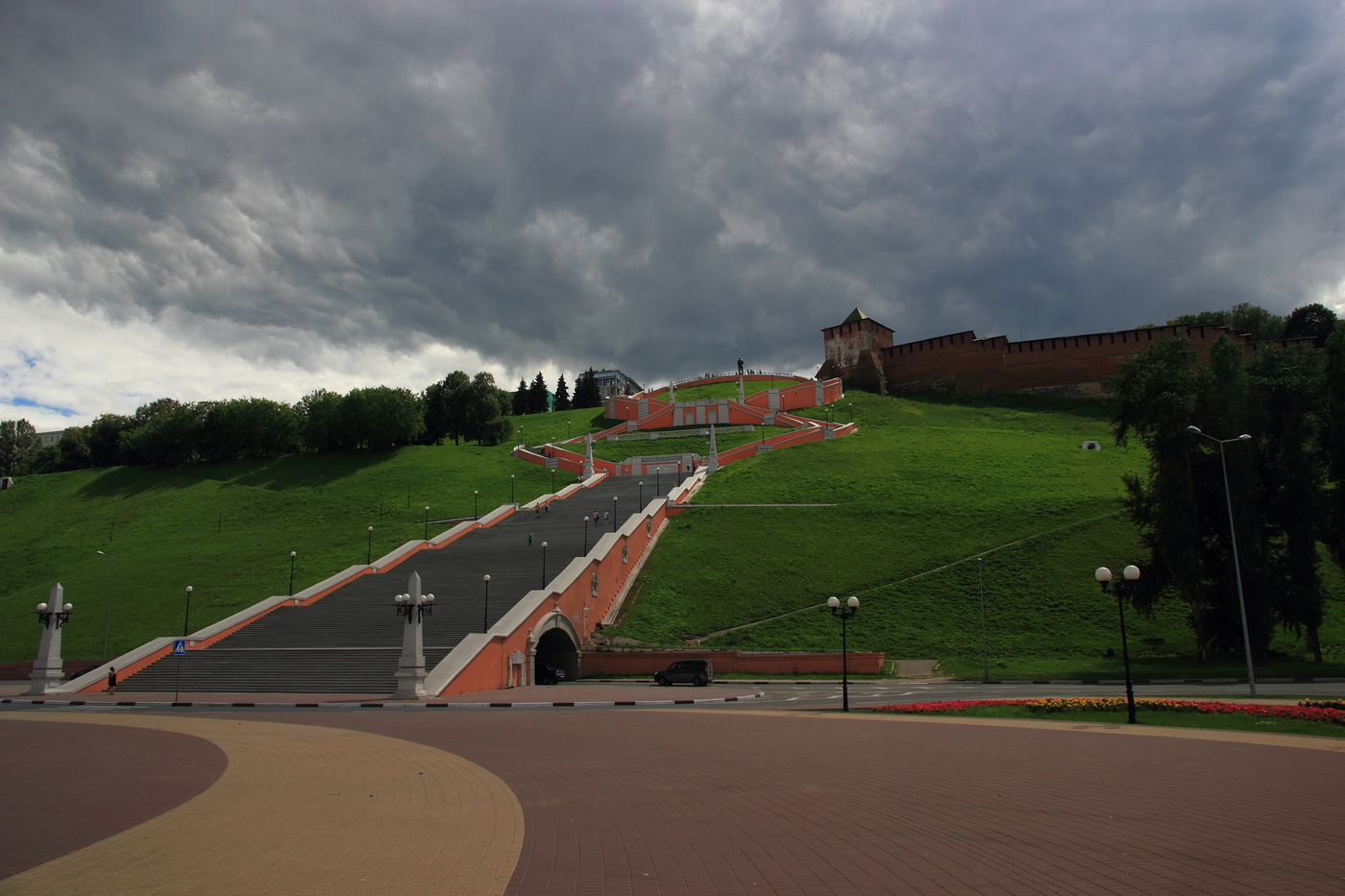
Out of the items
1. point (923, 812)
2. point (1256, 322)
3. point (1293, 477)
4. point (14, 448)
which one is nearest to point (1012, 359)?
point (1256, 322)

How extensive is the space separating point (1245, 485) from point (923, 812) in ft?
84.0

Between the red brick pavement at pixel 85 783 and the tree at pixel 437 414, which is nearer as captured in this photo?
the red brick pavement at pixel 85 783

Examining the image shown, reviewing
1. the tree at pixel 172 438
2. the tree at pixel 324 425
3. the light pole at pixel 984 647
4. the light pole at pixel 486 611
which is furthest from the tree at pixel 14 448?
the light pole at pixel 984 647

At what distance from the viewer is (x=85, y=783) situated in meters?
9.33

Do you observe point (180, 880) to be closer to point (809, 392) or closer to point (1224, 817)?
point (1224, 817)

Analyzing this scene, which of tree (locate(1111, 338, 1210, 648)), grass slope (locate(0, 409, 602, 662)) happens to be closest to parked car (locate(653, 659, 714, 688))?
tree (locate(1111, 338, 1210, 648))

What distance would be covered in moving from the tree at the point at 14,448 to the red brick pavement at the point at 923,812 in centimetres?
10530

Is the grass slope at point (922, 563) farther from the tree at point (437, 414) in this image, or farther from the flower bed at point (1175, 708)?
the tree at point (437, 414)

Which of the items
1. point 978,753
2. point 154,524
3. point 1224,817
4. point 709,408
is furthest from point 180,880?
point 709,408

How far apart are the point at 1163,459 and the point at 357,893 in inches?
1194

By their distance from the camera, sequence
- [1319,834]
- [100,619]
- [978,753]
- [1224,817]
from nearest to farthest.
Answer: [1319,834], [1224,817], [978,753], [100,619]

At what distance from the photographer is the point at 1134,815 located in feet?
22.9

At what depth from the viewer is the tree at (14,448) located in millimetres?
91562

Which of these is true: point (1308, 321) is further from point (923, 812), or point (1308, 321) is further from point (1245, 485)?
point (923, 812)
